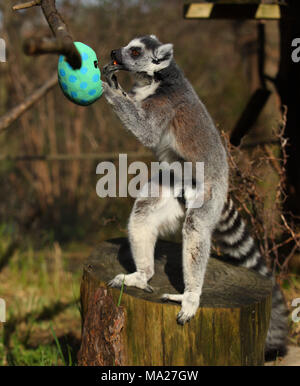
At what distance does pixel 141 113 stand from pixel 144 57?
0.46 meters

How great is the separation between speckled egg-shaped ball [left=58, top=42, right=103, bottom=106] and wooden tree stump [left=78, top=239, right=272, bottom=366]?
43.7 inches

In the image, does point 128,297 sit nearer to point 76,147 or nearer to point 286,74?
point 286,74

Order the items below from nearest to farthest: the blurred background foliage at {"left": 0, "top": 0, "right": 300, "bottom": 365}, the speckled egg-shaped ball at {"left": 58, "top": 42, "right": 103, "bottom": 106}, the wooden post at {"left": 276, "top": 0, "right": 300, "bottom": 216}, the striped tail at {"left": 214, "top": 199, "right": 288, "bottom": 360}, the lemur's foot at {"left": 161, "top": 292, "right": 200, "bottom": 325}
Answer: the speckled egg-shaped ball at {"left": 58, "top": 42, "right": 103, "bottom": 106} → the lemur's foot at {"left": 161, "top": 292, "right": 200, "bottom": 325} → the striped tail at {"left": 214, "top": 199, "right": 288, "bottom": 360} → the wooden post at {"left": 276, "top": 0, "right": 300, "bottom": 216} → the blurred background foliage at {"left": 0, "top": 0, "right": 300, "bottom": 365}

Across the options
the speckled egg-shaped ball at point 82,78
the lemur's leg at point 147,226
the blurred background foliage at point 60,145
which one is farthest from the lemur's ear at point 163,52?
the blurred background foliage at point 60,145

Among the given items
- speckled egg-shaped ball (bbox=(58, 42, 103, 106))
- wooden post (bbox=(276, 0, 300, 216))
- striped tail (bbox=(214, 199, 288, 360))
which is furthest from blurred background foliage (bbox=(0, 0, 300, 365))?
speckled egg-shaped ball (bbox=(58, 42, 103, 106))

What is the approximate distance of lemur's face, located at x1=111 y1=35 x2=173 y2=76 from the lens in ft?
9.62

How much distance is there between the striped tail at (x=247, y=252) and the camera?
3129 millimetres

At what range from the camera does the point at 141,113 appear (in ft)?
9.04

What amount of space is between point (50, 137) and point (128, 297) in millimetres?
4088

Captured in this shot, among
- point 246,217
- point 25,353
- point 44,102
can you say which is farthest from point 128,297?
point 44,102

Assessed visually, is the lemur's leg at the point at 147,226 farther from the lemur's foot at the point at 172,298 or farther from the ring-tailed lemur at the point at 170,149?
the lemur's foot at the point at 172,298

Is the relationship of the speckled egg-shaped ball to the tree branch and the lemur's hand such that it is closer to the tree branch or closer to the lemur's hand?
the tree branch

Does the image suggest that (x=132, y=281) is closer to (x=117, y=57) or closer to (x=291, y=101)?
(x=117, y=57)

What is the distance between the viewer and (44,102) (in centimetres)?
618
